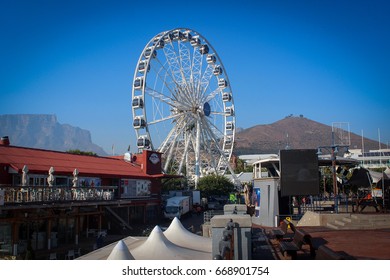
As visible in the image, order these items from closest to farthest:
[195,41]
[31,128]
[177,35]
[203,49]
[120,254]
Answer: [120,254] < [31,128] < [177,35] < [195,41] < [203,49]

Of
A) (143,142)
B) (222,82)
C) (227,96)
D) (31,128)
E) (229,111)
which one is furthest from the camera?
(229,111)

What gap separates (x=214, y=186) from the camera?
52219mm

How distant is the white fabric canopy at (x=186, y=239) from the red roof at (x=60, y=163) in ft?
37.9

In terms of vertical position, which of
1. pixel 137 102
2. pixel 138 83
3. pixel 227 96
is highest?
pixel 227 96

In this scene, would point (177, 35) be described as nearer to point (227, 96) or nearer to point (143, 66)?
point (143, 66)

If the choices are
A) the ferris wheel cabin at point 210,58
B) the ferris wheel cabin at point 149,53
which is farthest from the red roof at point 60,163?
the ferris wheel cabin at point 210,58

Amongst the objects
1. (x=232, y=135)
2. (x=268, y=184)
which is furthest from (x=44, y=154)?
(x=232, y=135)

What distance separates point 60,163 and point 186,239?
615 inches

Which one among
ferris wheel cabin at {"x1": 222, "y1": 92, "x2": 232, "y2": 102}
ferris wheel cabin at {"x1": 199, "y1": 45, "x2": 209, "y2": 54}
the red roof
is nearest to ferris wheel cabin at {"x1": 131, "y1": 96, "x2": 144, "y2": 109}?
the red roof

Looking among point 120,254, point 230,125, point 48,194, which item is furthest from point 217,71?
point 120,254

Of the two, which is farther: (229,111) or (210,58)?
(229,111)

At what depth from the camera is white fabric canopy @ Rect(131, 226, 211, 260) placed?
409 inches
